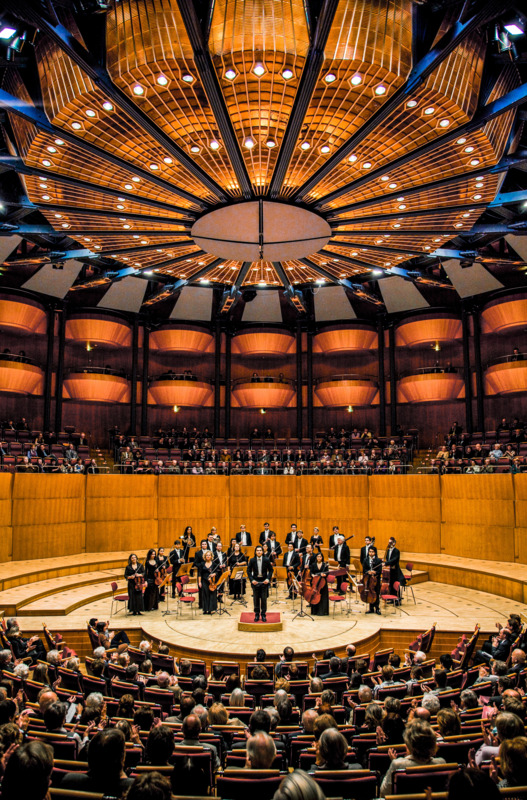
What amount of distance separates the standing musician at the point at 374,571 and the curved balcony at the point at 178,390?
12758mm

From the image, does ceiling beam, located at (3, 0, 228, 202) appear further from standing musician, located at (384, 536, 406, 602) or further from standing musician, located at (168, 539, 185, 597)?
standing musician, located at (384, 536, 406, 602)

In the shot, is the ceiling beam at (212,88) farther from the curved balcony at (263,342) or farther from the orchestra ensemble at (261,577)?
the curved balcony at (263,342)

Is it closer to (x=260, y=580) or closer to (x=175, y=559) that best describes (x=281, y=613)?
(x=260, y=580)

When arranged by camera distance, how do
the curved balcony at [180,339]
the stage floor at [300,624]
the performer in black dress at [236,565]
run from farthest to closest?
the curved balcony at [180,339]
the performer in black dress at [236,565]
the stage floor at [300,624]

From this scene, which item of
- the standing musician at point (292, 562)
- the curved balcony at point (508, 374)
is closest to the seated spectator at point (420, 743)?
the standing musician at point (292, 562)

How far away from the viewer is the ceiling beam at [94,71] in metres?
7.42

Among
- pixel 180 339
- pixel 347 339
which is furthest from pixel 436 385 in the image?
pixel 180 339

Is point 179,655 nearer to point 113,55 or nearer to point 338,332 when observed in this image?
point 113,55

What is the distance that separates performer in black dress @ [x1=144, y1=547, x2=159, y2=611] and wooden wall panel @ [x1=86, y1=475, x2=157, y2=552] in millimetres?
5764

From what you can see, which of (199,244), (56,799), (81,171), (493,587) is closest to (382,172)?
(199,244)

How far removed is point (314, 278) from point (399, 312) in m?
6.09

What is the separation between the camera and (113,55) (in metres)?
8.13

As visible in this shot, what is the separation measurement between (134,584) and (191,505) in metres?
6.65

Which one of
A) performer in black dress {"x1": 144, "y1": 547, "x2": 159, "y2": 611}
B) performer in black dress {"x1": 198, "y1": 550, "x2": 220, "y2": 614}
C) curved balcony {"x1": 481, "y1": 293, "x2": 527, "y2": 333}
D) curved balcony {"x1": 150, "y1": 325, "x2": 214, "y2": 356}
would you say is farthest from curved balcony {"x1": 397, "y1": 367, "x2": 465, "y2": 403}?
performer in black dress {"x1": 144, "y1": 547, "x2": 159, "y2": 611}
